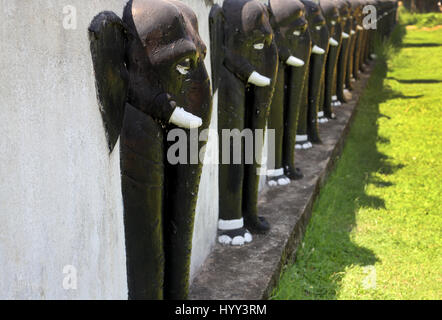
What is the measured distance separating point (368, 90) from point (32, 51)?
9.40m

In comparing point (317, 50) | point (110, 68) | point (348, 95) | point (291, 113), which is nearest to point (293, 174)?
point (291, 113)

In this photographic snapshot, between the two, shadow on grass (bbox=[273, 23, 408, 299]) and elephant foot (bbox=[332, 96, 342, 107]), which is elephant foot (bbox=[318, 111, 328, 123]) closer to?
shadow on grass (bbox=[273, 23, 408, 299])

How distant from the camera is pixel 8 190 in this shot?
1.39m

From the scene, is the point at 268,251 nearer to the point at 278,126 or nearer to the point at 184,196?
the point at 184,196

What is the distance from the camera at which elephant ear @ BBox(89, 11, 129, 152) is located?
1795mm

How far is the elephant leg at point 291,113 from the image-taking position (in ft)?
15.0

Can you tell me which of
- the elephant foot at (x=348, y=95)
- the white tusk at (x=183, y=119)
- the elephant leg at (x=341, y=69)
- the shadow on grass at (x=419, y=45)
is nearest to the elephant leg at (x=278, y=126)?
the white tusk at (x=183, y=119)

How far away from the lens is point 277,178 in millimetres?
4590

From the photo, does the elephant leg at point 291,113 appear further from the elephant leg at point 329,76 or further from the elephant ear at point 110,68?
the elephant ear at point 110,68

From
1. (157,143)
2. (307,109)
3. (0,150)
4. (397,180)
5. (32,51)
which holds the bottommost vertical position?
(397,180)

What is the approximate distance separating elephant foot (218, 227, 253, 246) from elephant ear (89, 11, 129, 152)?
1.60 meters

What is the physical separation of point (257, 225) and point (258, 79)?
878 millimetres
